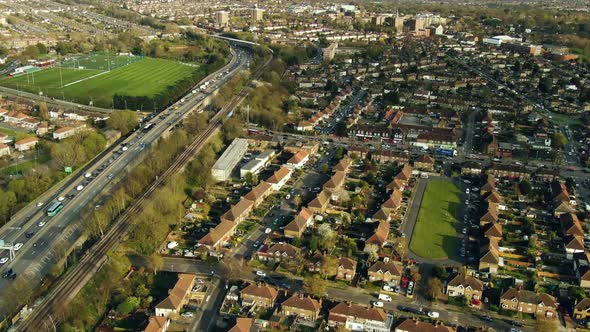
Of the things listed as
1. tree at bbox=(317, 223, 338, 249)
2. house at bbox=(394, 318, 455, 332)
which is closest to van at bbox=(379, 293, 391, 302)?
house at bbox=(394, 318, 455, 332)

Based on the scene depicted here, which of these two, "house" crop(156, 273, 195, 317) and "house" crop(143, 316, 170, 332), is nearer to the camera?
"house" crop(143, 316, 170, 332)

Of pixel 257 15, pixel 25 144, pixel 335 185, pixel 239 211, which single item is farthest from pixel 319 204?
pixel 257 15

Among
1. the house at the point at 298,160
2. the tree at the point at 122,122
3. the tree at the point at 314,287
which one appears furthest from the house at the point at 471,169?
the tree at the point at 122,122

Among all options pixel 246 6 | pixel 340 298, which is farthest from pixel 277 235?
pixel 246 6

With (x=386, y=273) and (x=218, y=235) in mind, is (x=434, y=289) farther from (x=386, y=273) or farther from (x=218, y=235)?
(x=218, y=235)

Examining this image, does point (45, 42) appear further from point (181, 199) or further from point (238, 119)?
point (181, 199)

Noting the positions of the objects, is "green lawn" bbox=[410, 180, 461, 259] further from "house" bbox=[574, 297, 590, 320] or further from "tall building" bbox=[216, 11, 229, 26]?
"tall building" bbox=[216, 11, 229, 26]
